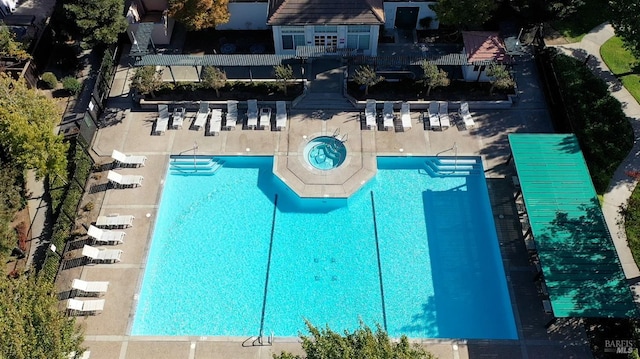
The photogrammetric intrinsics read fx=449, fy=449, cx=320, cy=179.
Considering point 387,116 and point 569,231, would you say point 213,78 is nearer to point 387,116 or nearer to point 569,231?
point 387,116

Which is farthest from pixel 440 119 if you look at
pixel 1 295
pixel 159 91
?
pixel 1 295

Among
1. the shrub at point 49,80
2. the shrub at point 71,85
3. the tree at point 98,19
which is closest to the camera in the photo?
the tree at point 98,19

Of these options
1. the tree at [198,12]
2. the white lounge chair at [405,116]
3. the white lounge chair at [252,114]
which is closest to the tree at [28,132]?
the tree at [198,12]

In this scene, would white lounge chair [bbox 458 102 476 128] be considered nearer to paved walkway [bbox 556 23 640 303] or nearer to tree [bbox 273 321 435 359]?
paved walkway [bbox 556 23 640 303]

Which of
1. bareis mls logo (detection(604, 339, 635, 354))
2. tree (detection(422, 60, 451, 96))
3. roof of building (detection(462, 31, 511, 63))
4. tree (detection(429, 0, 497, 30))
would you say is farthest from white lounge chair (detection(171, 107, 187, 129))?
bareis mls logo (detection(604, 339, 635, 354))

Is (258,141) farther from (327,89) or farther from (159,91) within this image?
(159,91)

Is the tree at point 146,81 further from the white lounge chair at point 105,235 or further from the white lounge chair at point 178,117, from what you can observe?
the white lounge chair at point 105,235
